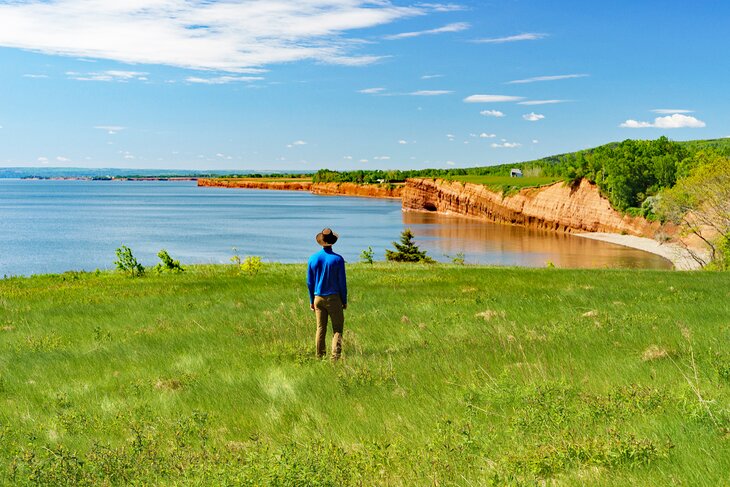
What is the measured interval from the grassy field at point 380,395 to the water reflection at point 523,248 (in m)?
38.8

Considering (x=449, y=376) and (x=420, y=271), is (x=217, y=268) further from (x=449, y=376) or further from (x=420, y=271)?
(x=449, y=376)

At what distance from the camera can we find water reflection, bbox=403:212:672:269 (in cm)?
7150

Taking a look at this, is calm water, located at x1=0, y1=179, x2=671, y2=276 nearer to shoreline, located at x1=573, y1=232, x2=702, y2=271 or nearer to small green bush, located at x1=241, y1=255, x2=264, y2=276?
shoreline, located at x1=573, y1=232, x2=702, y2=271

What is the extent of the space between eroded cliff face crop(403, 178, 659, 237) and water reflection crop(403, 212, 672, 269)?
3.81 meters

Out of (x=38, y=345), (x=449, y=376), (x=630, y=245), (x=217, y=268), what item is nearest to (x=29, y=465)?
(x=449, y=376)

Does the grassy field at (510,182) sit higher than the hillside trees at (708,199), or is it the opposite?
the grassy field at (510,182)

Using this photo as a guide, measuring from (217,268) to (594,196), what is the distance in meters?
95.4

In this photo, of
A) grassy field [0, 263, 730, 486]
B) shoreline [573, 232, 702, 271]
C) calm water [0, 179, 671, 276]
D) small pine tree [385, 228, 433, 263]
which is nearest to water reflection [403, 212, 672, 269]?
calm water [0, 179, 671, 276]

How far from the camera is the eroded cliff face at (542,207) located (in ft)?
359

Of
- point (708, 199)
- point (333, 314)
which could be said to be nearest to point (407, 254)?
point (708, 199)

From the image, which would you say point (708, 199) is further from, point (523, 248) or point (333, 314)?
point (333, 314)

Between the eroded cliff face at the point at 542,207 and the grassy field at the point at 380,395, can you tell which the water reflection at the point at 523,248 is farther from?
the grassy field at the point at 380,395

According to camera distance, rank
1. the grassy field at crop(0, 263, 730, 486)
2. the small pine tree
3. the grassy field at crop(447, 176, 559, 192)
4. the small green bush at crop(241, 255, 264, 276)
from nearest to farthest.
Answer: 1. the grassy field at crop(0, 263, 730, 486)
2. the small green bush at crop(241, 255, 264, 276)
3. the small pine tree
4. the grassy field at crop(447, 176, 559, 192)

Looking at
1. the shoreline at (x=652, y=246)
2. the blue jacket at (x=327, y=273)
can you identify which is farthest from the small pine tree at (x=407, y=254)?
the blue jacket at (x=327, y=273)
